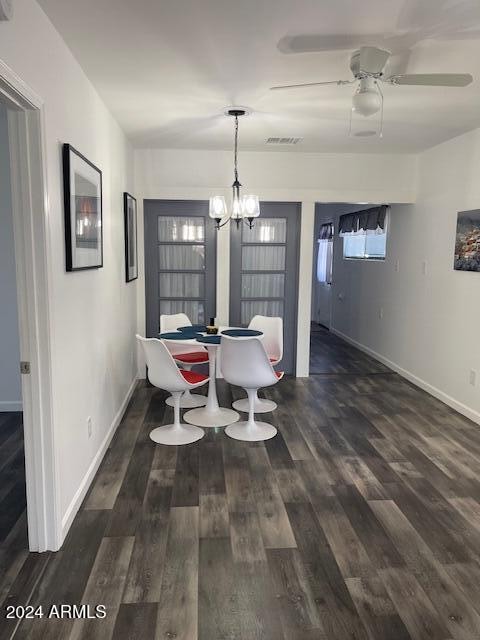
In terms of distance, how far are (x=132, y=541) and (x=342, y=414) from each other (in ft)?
7.98

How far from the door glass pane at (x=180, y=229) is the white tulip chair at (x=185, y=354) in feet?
3.30

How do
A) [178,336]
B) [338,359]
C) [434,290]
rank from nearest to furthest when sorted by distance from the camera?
[178,336] → [434,290] → [338,359]

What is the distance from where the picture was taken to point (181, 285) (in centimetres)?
546

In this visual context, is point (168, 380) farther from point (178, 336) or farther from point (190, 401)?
point (190, 401)

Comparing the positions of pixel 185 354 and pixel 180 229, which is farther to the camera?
pixel 180 229

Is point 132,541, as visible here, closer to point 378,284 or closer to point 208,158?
point 208,158

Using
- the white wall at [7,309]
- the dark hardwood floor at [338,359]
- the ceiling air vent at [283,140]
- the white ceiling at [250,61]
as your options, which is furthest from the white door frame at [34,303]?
the dark hardwood floor at [338,359]

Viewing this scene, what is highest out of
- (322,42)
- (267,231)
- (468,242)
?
(322,42)

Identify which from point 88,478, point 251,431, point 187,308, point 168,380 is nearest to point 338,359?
point 187,308

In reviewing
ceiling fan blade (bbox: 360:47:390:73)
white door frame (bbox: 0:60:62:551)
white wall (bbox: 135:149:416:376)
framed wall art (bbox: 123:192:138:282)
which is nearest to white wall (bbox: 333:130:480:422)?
white wall (bbox: 135:149:416:376)

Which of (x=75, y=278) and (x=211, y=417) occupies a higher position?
(x=75, y=278)

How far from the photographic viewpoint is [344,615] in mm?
1943

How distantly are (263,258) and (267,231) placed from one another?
31 centimetres

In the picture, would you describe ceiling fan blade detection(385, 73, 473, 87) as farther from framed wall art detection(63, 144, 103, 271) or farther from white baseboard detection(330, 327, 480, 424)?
white baseboard detection(330, 327, 480, 424)
